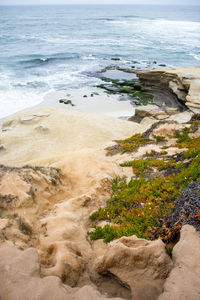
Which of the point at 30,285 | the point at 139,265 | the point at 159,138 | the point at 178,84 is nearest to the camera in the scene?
the point at 30,285

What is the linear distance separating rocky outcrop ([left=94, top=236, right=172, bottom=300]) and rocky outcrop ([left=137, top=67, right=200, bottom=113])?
15.0 metres

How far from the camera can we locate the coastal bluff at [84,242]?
11.5 ft

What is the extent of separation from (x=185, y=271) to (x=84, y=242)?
237 centimetres

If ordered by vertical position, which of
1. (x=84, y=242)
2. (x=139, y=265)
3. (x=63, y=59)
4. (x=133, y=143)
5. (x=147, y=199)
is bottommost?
(x=133, y=143)

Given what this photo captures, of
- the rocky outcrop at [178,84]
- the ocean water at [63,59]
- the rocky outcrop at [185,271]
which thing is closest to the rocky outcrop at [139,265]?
the rocky outcrop at [185,271]

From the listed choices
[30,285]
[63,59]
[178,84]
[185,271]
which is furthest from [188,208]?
[63,59]

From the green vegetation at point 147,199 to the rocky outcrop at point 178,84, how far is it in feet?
34.4

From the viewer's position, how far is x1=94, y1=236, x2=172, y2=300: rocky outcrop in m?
3.76

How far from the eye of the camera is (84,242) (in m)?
5.31

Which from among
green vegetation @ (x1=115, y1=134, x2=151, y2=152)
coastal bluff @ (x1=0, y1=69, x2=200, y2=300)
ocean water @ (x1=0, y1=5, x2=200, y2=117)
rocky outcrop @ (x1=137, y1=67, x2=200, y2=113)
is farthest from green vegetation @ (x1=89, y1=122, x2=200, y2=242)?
ocean water @ (x1=0, y1=5, x2=200, y2=117)

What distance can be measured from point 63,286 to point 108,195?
4190 millimetres

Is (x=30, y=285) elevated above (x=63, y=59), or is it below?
below

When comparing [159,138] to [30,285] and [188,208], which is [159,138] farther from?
[30,285]

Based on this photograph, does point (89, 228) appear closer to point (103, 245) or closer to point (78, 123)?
point (103, 245)
